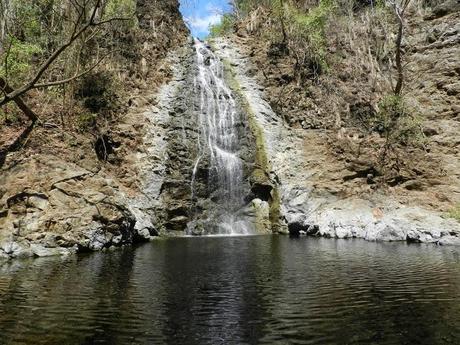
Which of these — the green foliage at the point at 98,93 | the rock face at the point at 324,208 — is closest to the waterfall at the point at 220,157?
the rock face at the point at 324,208

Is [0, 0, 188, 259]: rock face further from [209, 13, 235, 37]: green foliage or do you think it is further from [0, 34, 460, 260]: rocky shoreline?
[209, 13, 235, 37]: green foliage

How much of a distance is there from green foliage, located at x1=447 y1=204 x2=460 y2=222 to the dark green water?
6.21 m

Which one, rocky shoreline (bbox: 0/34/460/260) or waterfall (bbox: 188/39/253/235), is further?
waterfall (bbox: 188/39/253/235)

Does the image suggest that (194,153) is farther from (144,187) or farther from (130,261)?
(130,261)

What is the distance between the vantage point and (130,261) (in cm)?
1669

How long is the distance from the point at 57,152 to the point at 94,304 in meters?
15.5

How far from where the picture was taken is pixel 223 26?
55656 millimetres

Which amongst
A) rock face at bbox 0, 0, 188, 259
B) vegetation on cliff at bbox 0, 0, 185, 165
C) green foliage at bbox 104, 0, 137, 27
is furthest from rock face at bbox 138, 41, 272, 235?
green foliage at bbox 104, 0, 137, 27

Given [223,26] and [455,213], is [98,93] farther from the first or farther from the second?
[223,26]

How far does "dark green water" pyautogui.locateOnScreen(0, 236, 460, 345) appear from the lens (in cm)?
832

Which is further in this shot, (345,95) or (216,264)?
(345,95)

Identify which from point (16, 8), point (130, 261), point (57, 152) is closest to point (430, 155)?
point (130, 261)

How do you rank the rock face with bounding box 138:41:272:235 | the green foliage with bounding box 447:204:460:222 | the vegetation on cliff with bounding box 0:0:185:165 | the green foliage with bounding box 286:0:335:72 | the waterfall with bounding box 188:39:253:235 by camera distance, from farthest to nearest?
1. the green foliage with bounding box 286:0:335:72
2. the waterfall with bounding box 188:39:253:235
3. the rock face with bounding box 138:41:272:235
4. the vegetation on cliff with bounding box 0:0:185:165
5. the green foliage with bounding box 447:204:460:222

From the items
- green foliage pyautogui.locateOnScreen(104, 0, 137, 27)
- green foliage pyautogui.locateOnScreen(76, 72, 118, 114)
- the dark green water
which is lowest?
the dark green water
